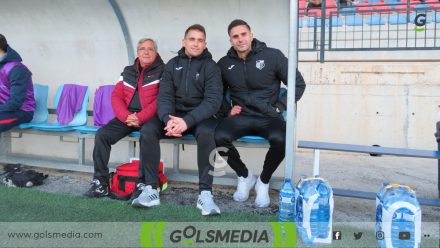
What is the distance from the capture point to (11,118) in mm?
3887

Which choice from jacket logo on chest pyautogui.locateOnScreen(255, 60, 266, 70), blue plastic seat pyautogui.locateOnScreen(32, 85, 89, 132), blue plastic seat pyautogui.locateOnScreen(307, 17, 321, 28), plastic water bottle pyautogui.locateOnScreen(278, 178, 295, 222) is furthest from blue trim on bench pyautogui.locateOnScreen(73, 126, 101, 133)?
blue plastic seat pyautogui.locateOnScreen(307, 17, 321, 28)

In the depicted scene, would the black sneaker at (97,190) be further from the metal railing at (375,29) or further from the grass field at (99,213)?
the metal railing at (375,29)

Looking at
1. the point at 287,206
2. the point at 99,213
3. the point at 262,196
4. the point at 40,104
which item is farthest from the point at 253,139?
the point at 40,104

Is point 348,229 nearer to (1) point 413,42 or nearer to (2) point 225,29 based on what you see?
(2) point 225,29

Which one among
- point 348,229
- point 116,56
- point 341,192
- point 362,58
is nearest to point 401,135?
point 362,58

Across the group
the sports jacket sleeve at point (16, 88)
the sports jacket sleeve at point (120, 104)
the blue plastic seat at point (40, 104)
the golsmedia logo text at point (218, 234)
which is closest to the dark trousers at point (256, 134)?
the golsmedia logo text at point (218, 234)

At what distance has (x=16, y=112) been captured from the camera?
395 cm

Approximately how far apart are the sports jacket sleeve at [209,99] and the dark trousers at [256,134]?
0.16 meters

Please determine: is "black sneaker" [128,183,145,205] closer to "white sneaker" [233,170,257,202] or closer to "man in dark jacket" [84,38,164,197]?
"man in dark jacket" [84,38,164,197]

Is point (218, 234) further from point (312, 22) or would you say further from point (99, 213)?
point (312, 22)

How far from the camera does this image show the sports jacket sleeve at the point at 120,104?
3.54 metres

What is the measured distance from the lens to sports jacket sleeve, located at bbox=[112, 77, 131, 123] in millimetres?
3542

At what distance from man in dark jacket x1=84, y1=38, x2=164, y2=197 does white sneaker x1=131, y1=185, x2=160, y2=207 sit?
51 centimetres

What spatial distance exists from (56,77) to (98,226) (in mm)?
2765
